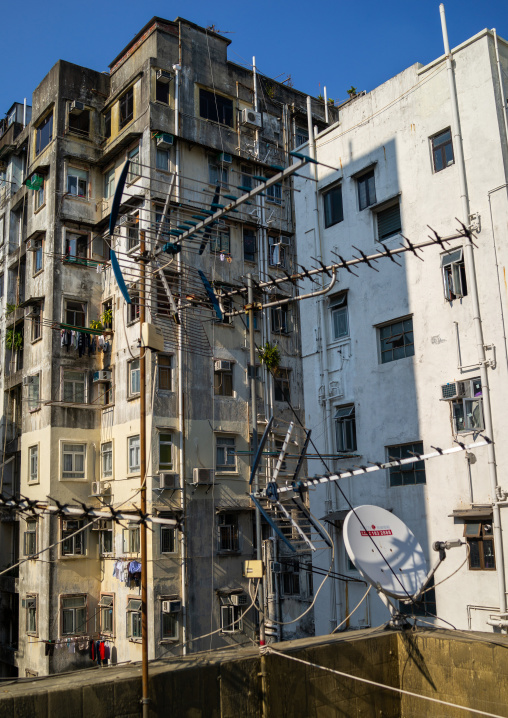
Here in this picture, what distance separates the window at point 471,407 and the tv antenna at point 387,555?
423 centimetres

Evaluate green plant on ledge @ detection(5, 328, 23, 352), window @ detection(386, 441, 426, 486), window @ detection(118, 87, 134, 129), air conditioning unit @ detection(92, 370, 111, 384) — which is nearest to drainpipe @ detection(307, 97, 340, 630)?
window @ detection(386, 441, 426, 486)

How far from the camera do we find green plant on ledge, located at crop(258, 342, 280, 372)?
28.2 m

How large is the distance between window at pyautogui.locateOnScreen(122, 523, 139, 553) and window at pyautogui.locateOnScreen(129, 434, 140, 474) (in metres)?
2.03

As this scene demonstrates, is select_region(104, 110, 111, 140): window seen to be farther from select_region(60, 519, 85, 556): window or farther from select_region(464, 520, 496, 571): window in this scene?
select_region(464, 520, 496, 571): window

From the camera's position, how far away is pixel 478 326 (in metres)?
15.2

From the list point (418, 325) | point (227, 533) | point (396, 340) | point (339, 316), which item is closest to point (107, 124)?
point (339, 316)

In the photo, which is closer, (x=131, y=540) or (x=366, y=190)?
(x=366, y=190)

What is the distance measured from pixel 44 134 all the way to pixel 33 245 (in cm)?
509

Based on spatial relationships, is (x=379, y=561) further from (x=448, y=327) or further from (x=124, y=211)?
(x=124, y=211)

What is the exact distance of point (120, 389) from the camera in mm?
27375

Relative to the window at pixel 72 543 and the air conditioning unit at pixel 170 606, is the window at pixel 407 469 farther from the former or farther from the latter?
the window at pixel 72 543

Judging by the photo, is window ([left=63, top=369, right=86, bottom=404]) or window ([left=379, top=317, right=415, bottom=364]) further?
window ([left=63, top=369, right=86, bottom=404])

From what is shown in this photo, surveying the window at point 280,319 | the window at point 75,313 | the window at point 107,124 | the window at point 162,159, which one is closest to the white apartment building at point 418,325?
the window at point 162,159

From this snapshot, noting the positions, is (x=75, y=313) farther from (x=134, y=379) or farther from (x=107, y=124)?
(x=107, y=124)
